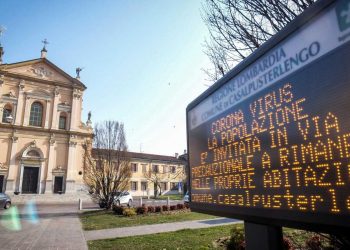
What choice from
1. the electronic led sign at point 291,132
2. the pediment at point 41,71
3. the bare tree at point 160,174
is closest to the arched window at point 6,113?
the pediment at point 41,71

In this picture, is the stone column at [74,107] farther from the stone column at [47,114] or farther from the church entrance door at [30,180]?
the church entrance door at [30,180]

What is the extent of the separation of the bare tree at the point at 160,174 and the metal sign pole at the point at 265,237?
5139 centimetres

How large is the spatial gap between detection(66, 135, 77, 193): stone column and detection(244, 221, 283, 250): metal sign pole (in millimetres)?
36551

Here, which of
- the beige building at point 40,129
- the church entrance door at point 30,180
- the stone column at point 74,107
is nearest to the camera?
the church entrance door at point 30,180

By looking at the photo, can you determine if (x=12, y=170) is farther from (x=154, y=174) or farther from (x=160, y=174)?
(x=160, y=174)

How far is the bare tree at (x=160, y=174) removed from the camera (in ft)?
186

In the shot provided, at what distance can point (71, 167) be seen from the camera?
A: 37969mm

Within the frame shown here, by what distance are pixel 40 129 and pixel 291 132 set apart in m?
39.9

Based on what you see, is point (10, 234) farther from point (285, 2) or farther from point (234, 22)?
point (285, 2)

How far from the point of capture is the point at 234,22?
6941 mm

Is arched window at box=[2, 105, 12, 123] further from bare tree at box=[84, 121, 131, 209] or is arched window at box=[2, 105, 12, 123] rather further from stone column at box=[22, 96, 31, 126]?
bare tree at box=[84, 121, 131, 209]

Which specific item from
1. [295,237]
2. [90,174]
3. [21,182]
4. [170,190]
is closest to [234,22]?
[295,237]

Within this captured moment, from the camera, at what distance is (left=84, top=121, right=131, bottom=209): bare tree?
2161cm

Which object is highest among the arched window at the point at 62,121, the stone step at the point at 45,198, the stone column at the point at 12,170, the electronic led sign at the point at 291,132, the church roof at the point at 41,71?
the church roof at the point at 41,71
